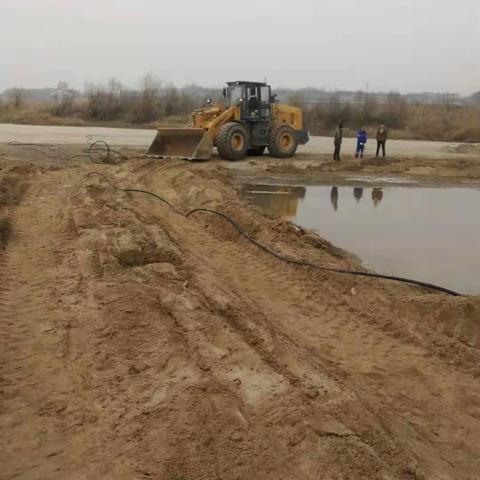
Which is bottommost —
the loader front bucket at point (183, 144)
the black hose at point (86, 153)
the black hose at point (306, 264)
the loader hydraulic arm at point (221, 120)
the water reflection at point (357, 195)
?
the water reflection at point (357, 195)

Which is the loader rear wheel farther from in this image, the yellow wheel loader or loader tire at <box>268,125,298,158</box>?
loader tire at <box>268,125,298,158</box>

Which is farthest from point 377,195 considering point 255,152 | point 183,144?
point 255,152

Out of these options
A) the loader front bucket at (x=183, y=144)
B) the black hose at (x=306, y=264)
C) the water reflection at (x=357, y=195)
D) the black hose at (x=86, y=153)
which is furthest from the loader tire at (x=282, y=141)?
the black hose at (x=306, y=264)

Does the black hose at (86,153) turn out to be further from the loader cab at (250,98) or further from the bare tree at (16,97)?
the bare tree at (16,97)

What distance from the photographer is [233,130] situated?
65.6ft

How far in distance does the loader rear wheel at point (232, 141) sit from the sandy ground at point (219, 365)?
1182 centimetres

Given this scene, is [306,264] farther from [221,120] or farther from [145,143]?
[145,143]

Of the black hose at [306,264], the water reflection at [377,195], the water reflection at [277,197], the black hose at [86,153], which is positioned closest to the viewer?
the black hose at [306,264]

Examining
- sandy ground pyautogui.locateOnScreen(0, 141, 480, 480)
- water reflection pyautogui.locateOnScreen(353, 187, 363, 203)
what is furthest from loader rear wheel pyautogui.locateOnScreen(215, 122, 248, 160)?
sandy ground pyautogui.locateOnScreen(0, 141, 480, 480)

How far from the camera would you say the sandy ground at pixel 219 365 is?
321cm

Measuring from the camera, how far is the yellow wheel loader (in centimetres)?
A: 1975

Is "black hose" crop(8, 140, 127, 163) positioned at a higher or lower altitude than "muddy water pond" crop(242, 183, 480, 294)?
higher

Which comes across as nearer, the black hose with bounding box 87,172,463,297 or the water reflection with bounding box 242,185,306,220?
the black hose with bounding box 87,172,463,297

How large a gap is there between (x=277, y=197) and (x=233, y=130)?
640 centimetres
